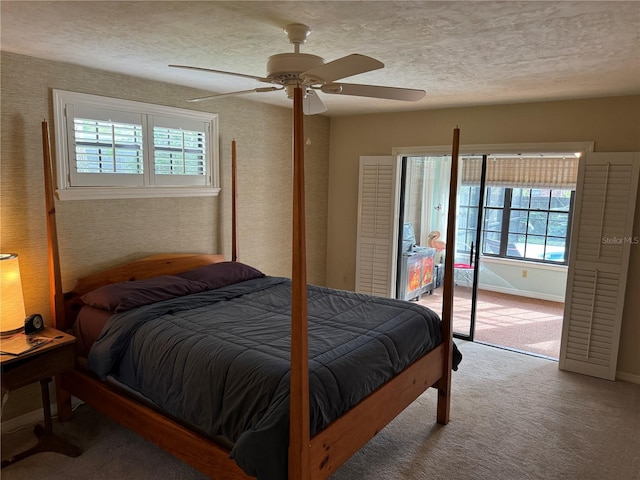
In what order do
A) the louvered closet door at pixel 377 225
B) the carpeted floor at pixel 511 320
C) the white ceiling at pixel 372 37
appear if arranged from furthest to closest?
the louvered closet door at pixel 377 225 → the carpeted floor at pixel 511 320 → the white ceiling at pixel 372 37

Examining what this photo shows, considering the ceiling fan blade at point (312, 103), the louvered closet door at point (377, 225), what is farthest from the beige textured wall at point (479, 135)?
the ceiling fan blade at point (312, 103)

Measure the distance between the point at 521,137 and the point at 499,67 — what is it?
58.4 inches

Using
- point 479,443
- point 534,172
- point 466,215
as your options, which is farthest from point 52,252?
point 534,172

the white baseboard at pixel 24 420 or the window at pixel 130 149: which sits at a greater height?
the window at pixel 130 149

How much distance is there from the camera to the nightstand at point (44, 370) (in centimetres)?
232

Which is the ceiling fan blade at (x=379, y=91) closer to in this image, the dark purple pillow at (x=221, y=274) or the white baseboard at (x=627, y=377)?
the dark purple pillow at (x=221, y=274)

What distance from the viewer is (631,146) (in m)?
3.57

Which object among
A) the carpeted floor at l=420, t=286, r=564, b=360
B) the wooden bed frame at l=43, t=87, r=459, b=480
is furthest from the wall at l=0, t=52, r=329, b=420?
the carpeted floor at l=420, t=286, r=564, b=360

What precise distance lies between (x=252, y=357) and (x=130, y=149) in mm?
2066

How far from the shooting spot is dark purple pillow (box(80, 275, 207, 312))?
9.15 ft

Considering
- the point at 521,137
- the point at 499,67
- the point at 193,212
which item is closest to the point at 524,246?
the point at 521,137

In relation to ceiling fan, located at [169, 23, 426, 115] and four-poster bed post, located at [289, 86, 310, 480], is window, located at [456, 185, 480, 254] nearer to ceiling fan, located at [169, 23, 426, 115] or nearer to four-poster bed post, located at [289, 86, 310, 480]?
ceiling fan, located at [169, 23, 426, 115]

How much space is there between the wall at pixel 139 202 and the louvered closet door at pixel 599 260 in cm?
276

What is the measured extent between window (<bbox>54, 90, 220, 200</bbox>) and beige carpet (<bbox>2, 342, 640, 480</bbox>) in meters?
1.64
